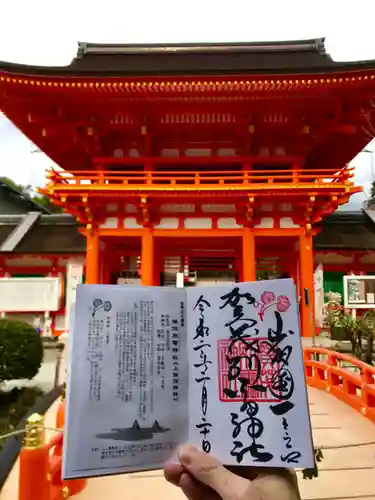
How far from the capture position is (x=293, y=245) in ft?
38.5

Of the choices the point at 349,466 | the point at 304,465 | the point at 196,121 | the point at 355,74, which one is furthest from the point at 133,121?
the point at 304,465

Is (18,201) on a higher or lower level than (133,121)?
higher

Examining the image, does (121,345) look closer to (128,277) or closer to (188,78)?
(188,78)

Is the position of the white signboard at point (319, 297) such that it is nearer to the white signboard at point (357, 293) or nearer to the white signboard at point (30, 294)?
the white signboard at point (357, 293)

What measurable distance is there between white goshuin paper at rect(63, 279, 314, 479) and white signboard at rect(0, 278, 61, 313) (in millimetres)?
10380

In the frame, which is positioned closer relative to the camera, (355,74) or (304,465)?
(304,465)

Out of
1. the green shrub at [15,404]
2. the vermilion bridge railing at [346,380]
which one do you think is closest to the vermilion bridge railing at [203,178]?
the vermilion bridge railing at [346,380]

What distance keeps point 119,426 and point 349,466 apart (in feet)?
13.7

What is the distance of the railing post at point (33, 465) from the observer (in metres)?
3.04

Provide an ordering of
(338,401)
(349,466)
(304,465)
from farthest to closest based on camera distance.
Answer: (338,401)
(349,466)
(304,465)

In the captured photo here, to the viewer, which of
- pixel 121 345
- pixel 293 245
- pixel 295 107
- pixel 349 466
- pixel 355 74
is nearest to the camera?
pixel 121 345

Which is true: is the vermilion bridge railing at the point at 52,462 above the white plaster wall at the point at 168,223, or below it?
below

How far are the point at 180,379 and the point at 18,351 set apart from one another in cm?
754

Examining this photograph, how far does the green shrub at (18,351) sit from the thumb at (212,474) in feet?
24.9
